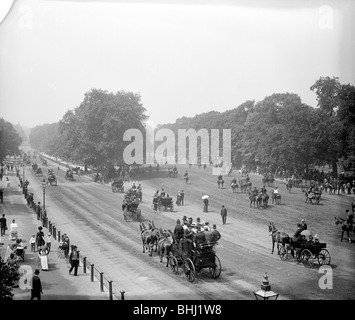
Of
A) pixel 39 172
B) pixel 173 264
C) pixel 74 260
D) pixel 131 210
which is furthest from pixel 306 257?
pixel 39 172

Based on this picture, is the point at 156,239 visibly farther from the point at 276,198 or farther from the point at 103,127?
the point at 103,127

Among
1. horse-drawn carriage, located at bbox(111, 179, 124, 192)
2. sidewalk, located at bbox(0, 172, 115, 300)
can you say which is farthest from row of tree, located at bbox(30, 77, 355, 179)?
sidewalk, located at bbox(0, 172, 115, 300)

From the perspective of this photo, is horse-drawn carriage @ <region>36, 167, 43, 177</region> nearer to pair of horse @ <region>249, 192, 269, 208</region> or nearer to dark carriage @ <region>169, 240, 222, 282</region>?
pair of horse @ <region>249, 192, 269, 208</region>

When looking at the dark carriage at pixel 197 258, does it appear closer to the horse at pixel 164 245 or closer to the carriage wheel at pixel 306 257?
the horse at pixel 164 245

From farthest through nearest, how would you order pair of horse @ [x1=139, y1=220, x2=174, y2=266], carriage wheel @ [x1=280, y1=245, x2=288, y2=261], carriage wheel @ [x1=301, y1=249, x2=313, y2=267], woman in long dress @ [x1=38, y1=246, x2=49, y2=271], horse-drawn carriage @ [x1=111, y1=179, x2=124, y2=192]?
1. horse-drawn carriage @ [x1=111, y1=179, x2=124, y2=192]
2. carriage wheel @ [x1=280, y1=245, x2=288, y2=261]
3. pair of horse @ [x1=139, y1=220, x2=174, y2=266]
4. carriage wheel @ [x1=301, y1=249, x2=313, y2=267]
5. woman in long dress @ [x1=38, y1=246, x2=49, y2=271]

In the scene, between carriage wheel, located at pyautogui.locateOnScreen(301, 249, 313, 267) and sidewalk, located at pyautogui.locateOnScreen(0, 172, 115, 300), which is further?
carriage wheel, located at pyautogui.locateOnScreen(301, 249, 313, 267)
